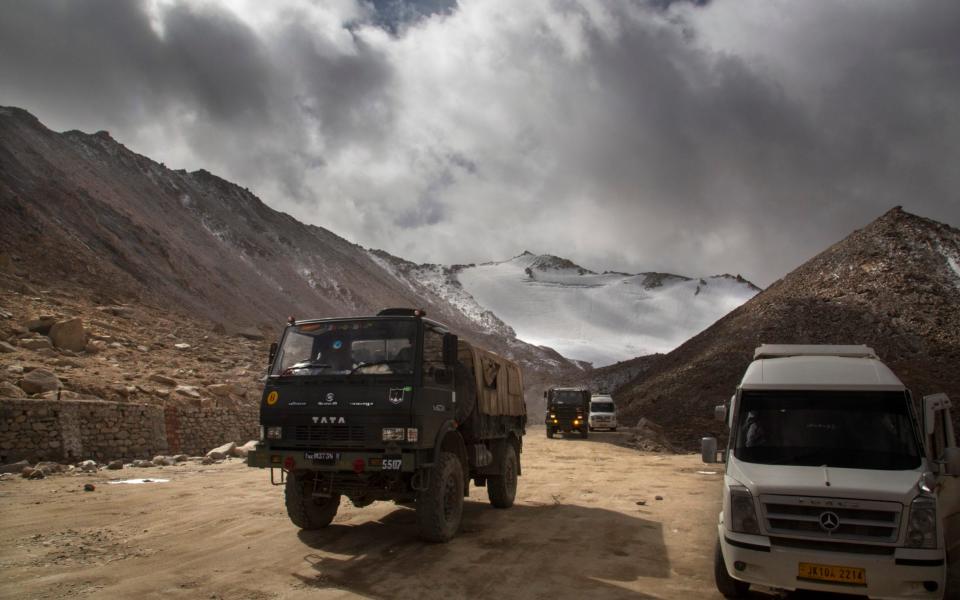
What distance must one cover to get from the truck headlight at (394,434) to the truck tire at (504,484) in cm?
391

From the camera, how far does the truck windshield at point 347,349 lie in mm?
8516

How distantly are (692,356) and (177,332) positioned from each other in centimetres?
3326

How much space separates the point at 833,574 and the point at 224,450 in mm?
17285

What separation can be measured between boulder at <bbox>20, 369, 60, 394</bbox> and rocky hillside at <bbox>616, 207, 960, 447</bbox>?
25600mm

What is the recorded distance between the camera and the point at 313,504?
9.30 meters

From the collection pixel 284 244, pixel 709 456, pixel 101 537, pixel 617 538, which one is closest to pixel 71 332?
pixel 101 537

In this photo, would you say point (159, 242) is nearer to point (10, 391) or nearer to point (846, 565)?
point (10, 391)

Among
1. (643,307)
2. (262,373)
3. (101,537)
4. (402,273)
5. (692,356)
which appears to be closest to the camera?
(101,537)

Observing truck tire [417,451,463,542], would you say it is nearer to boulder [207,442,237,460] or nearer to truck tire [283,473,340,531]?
truck tire [283,473,340,531]

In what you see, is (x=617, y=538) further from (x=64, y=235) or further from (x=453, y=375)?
(x=64, y=235)

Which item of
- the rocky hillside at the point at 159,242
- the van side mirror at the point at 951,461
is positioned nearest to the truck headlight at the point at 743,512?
the van side mirror at the point at 951,461

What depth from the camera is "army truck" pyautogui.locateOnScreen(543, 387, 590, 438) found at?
3388 centimetres

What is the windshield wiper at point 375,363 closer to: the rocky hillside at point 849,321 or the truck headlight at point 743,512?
the truck headlight at point 743,512

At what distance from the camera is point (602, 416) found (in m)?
36.1
